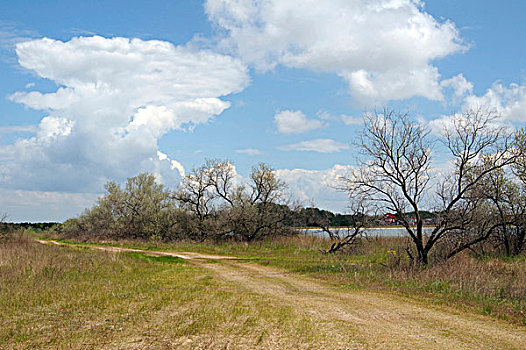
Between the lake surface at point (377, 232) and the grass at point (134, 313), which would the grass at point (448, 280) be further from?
the lake surface at point (377, 232)

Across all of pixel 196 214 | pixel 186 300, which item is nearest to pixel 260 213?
pixel 196 214

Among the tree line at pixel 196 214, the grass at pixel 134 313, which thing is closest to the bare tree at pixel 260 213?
the tree line at pixel 196 214

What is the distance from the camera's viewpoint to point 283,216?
39.2 metres

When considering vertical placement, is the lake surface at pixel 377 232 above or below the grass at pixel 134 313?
above

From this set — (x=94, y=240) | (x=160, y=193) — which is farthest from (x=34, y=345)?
(x=160, y=193)

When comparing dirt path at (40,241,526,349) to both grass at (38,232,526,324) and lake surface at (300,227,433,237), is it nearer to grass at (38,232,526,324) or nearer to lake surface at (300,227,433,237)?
grass at (38,232,526,324)

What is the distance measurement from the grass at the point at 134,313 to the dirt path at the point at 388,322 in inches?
23.4

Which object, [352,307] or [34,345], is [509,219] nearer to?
[352,307]

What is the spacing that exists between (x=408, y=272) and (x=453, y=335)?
312 inches

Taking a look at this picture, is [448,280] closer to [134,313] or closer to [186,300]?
[186,300]

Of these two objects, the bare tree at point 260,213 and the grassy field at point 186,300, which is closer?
the grassy field at point 186,300

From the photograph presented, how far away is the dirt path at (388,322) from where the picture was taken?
8211mm

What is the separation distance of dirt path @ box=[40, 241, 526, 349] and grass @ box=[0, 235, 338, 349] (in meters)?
0.59

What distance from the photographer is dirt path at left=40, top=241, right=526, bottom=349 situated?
26.9 feet
